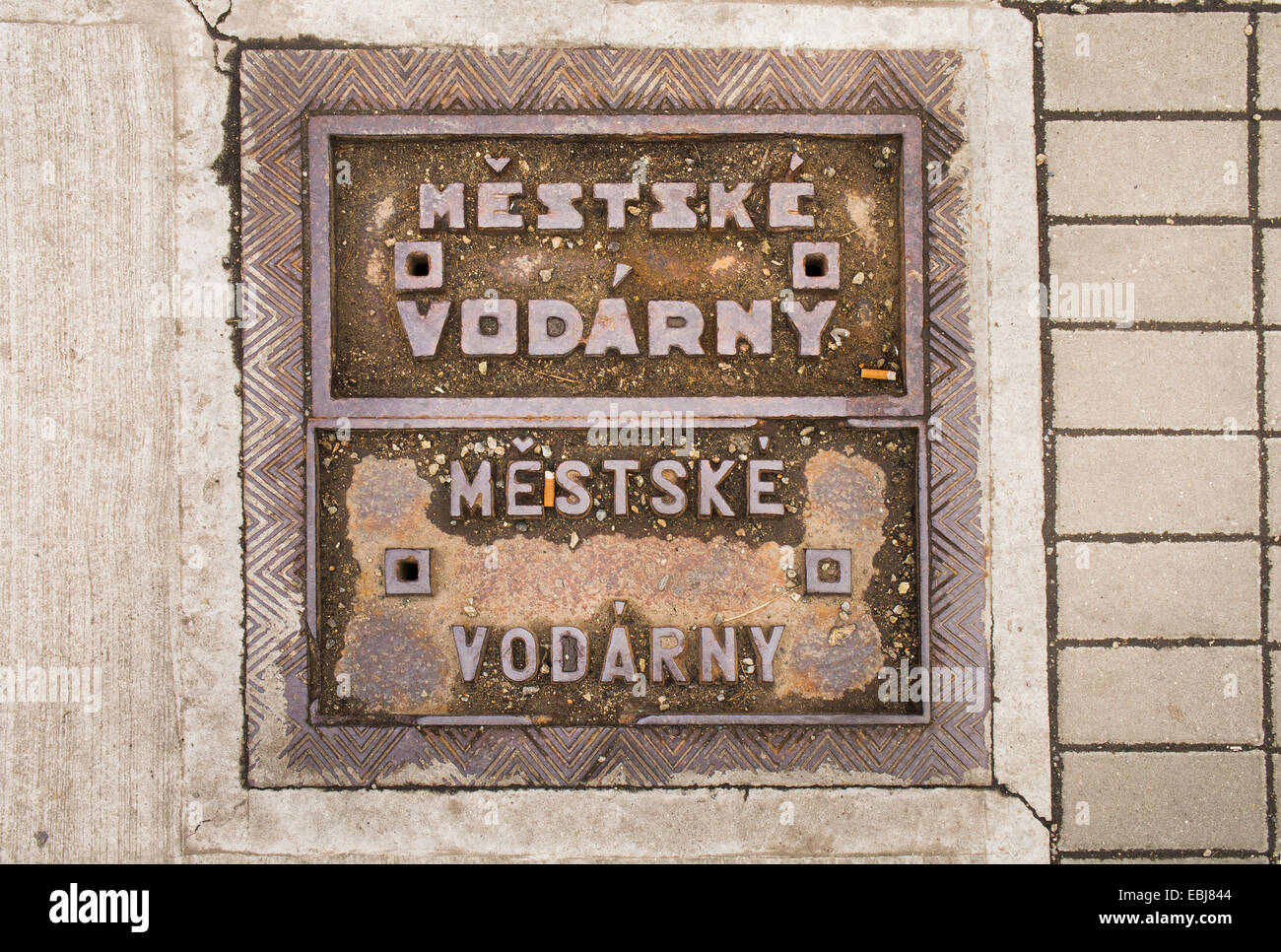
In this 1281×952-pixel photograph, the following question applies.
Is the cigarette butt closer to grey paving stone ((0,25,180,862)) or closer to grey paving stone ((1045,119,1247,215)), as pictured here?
grey paving stone ((1045,119,1247,215))

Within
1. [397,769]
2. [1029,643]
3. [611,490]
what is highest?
[611,490]

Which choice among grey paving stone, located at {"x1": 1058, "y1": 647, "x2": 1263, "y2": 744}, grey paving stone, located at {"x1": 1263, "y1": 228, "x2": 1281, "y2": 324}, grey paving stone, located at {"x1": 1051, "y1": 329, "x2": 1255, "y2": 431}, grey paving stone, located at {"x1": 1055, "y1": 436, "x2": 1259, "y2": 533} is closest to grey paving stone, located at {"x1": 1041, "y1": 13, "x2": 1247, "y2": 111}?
grey paving stone, located at {"x1": 1263, "y1": 228, "x2": 1281, "y2": 324}

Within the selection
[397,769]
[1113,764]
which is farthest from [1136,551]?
[397,769]

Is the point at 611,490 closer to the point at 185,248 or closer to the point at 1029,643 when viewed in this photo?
the point at 1029,643

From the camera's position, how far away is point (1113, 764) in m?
3.93

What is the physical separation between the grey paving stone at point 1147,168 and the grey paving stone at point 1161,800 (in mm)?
3274

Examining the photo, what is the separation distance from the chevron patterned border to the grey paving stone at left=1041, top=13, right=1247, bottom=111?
2.19 ft

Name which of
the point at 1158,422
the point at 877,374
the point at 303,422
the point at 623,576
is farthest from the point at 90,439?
the point at 1158,422

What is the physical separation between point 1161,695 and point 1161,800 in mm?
619

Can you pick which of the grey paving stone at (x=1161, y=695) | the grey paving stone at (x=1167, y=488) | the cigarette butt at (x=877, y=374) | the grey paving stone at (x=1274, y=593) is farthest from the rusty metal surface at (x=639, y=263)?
the grey paving stone at (x=1274, y=593)

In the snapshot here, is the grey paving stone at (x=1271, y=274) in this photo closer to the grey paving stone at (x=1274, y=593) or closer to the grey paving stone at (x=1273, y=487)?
the grey paving stone at (x=1273, y=487)

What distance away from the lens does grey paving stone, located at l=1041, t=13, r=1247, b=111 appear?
3.94m

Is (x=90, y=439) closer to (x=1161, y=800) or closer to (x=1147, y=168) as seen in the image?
(x=1147, y=168)
